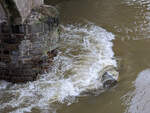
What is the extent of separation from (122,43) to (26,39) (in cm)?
237

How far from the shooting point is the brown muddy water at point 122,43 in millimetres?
3832

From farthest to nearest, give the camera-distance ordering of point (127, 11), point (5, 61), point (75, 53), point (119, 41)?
point (127, 11) < point (119, 41) < point (75, 53) < point (5, 61)

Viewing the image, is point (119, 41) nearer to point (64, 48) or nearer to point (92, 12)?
point (64, 48)

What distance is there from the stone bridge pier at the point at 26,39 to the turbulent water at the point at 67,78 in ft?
0.81

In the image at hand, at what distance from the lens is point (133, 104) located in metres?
3.78

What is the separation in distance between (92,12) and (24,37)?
11.7 ft

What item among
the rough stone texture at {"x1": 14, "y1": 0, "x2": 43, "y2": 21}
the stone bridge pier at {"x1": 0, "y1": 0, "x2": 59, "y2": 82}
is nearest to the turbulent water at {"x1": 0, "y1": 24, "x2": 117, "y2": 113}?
the stone bridge pier at {"x1": 0, "y1": 0, "x2": 59, "y2": 82}

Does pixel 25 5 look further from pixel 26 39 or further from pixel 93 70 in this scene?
pixel 93 70

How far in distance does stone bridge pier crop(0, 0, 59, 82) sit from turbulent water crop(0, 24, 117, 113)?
246mm

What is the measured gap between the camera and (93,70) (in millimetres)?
4746

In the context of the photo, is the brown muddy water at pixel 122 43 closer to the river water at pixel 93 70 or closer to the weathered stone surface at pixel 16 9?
the river water at pixel 93 70

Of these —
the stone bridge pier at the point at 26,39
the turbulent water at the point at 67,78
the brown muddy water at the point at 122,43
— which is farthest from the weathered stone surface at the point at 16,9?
the brown muddy water at the point at 122,43

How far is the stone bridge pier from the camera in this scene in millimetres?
4086

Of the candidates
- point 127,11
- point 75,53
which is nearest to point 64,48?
point 75,53
